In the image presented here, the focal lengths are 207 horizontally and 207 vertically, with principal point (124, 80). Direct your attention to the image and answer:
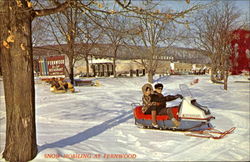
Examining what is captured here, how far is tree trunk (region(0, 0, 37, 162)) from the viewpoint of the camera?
374 centimetres

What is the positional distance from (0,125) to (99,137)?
3.96 m

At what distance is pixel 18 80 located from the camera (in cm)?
382

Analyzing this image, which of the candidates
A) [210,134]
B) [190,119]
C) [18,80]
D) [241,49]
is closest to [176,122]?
[190,119]

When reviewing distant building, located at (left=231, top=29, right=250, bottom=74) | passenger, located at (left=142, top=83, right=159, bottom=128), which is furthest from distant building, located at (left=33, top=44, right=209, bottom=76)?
passenger, located at (left=142, top=83, right=159, bottom=128)

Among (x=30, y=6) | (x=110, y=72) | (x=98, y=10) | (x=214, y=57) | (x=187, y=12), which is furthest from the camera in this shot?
(x=110, y=72)

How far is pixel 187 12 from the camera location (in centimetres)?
426

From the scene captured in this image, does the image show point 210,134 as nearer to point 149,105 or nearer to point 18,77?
point 149,105

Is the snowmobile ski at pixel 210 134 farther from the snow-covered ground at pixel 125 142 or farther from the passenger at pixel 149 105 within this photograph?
the passenger at pixel 149 105

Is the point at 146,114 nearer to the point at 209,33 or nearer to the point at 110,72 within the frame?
the point at 209,33

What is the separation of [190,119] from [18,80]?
163 inches

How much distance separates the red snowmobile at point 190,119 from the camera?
5.34 meters

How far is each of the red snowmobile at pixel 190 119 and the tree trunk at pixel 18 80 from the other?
3159 mm

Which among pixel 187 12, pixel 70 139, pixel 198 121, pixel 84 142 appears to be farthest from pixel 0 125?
pixel 187 12

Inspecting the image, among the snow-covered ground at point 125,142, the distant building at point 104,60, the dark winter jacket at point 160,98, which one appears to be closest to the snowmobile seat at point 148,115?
the dark winter jacket at point 160,98
